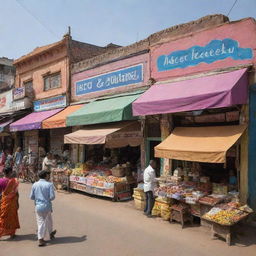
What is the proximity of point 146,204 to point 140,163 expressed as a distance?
8.73 feet

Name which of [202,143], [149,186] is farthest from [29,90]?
[202,143]

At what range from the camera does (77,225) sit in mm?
7680

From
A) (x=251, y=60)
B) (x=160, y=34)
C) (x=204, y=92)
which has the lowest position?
(x=204, y=92)

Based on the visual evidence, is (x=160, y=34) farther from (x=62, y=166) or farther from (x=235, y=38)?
(x=62, y=166)

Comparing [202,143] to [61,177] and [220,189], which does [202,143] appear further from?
[61,177]

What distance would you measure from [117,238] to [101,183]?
4.18m

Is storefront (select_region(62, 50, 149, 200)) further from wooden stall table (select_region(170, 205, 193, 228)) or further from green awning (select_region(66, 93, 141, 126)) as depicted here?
wooden stall table (select_region(170, 205, 193, 228))

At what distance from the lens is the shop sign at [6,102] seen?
19.8 m

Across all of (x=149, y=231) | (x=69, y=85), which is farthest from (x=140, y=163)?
(x=69, y=85)

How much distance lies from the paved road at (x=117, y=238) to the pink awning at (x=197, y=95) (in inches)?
121

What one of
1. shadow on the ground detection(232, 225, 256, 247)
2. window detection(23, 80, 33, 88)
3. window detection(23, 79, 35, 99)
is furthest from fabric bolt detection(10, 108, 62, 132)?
shadow on the ground detection(232, 225, 256, 247)

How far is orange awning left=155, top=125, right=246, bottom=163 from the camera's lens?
7070 mm

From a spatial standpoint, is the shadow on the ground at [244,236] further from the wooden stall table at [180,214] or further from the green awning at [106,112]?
the green awning at [106,112]

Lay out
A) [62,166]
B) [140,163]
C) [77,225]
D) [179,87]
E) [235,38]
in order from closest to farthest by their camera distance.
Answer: [77,225]
[235,38]
[179,87]
[140,163]
[62,166]
